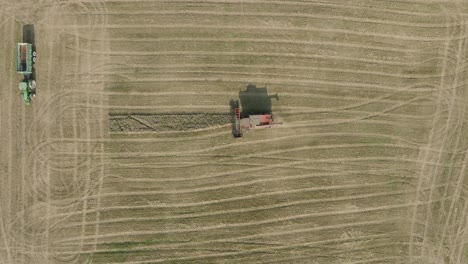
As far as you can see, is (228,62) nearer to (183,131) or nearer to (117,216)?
(183,131)

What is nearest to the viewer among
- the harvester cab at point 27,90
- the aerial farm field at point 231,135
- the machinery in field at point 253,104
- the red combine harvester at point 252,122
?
the harvester cab at point 27,90

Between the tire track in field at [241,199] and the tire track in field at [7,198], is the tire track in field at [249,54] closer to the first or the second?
the tire track in field at [7,198]

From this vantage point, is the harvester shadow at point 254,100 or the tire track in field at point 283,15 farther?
the harvester shadow at point 254,100

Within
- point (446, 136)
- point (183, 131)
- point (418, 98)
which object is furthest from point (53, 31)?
point (446, 136)

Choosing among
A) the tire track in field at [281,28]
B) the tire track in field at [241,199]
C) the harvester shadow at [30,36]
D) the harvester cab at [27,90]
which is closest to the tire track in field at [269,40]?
the tire track in field at [281,28]

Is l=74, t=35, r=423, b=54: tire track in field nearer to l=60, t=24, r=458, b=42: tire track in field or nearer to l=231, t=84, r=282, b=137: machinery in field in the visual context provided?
l=60, t=24, r=458, b=42: tire track in field

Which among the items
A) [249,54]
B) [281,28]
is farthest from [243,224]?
[281,28]

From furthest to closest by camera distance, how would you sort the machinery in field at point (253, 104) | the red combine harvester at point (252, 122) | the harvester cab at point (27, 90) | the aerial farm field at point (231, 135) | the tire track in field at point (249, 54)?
the machinery in field at point (253, 104) < the tire track in field at point (249, 54) < the aerial farm field at point (231, 135) < the red combine harvester at point (252, 122) < the harvester cab at point (27, 90)

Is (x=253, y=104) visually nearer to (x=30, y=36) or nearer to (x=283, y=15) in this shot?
(x=283, y=15)
